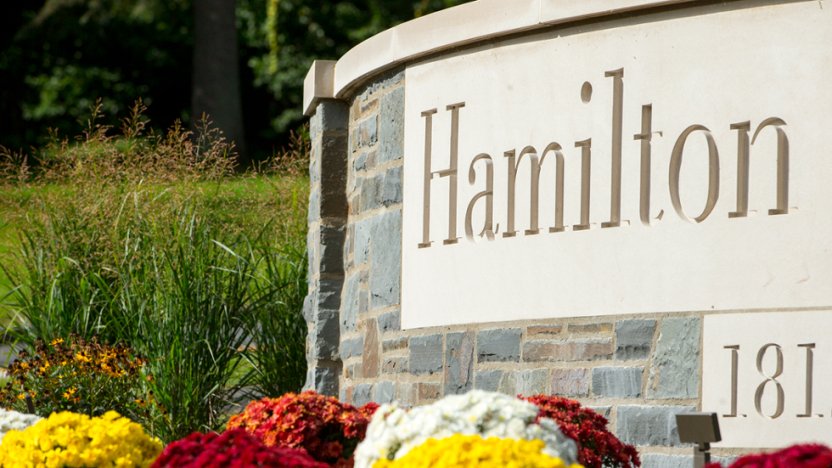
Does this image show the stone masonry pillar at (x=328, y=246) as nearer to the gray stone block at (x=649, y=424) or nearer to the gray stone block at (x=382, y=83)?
the gray stone block at (x=382, y=83)

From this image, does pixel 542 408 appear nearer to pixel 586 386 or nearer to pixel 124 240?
pixel 586 386

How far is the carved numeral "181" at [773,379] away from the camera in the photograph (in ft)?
14.9

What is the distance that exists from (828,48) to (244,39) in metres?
19.0

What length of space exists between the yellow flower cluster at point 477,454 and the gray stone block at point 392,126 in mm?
3234

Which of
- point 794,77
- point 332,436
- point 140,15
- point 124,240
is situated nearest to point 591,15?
point 794,77

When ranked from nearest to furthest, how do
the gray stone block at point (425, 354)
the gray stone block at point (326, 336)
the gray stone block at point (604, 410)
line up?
the gray stone block at point (604, 410), the gray stone block at point (425, 354), the gray stone block at point (326, 336)

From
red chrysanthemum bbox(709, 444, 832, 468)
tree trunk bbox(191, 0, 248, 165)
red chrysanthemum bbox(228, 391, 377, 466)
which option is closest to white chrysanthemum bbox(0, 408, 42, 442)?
red chrysanthemum bbox(228, 391, 377, 466)

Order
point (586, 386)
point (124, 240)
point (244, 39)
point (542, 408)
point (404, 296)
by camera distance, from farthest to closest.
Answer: point (244, 39) → point (124, 240) → point (404, 296) → point (586, 386) → point (542, 408)

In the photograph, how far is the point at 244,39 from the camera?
22.8m

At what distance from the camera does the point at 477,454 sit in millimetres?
2781

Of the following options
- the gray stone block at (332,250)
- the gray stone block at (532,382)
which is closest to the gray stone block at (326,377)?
the gray stone block at (332,250)

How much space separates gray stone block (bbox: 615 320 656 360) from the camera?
194 inches

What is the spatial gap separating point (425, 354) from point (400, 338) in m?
0.23

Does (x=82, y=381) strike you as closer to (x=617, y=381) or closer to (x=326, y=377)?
(x=326, y=377)
